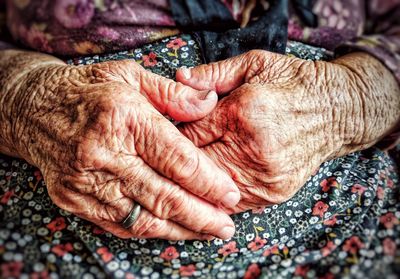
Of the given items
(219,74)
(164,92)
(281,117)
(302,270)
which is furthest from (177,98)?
(302,270)

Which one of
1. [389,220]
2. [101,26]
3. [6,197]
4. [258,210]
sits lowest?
[6,197]

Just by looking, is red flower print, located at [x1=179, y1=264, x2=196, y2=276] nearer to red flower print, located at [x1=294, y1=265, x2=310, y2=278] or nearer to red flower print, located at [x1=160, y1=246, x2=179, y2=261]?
red flower print, located at [x1=160, y1=246, x2=179, y2=261]

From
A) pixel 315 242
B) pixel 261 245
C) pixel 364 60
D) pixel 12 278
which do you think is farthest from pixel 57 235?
pixel 364 60

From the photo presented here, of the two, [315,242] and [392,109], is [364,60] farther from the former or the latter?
[315,242]

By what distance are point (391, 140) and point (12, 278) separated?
1000 mm

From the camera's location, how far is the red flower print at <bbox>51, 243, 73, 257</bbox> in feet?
2.67

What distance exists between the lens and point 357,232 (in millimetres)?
854

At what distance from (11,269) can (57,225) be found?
167 millimetres

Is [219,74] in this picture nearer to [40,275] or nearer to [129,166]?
[129,166]

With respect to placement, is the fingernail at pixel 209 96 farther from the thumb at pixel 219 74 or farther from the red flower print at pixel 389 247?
the red flower print at pixel 389 247

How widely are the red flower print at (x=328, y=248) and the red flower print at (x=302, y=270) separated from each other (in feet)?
0.16

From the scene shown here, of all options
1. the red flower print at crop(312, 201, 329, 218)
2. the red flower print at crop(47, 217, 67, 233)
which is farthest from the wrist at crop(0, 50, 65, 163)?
the red flower print at crop(312, 201, 329, 218)

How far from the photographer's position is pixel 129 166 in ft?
2.75

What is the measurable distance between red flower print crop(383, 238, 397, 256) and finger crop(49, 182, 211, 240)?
0.41 m
